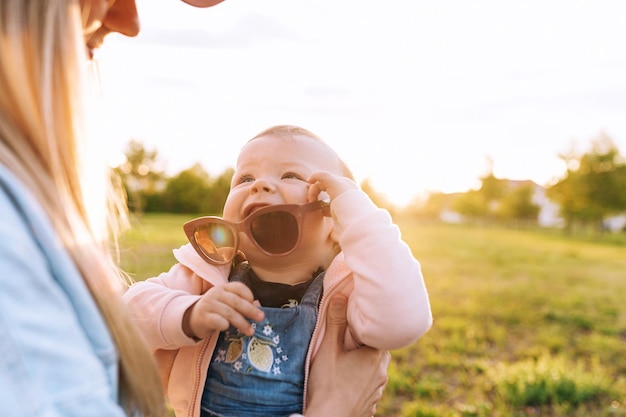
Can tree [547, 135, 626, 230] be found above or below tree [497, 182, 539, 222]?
above

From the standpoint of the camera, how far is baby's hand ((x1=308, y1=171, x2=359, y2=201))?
1761 millimetres

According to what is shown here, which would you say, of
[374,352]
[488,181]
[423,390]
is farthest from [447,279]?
[488,181]

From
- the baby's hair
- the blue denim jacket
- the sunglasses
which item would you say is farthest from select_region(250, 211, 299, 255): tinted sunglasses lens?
the blue denim jacket

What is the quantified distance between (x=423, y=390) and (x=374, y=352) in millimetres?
3210

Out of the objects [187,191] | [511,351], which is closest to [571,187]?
[187,191]

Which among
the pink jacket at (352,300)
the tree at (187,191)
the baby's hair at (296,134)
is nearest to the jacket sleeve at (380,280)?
the pink jacket at (352,300)

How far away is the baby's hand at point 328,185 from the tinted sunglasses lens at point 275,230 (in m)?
0.12

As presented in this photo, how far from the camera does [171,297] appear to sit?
5.69ft

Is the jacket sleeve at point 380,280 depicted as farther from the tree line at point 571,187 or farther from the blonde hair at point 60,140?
the tree line at point 571,187

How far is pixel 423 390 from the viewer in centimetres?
482

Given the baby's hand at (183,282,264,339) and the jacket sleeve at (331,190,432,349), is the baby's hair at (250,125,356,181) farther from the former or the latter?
the baby's hand at (183,282,264,339)

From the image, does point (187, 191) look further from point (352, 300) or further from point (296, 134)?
point (352, 300)

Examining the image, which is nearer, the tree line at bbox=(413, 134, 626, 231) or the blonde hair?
the blonde hair

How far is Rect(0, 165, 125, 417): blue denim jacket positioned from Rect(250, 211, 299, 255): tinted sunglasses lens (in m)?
0.74
